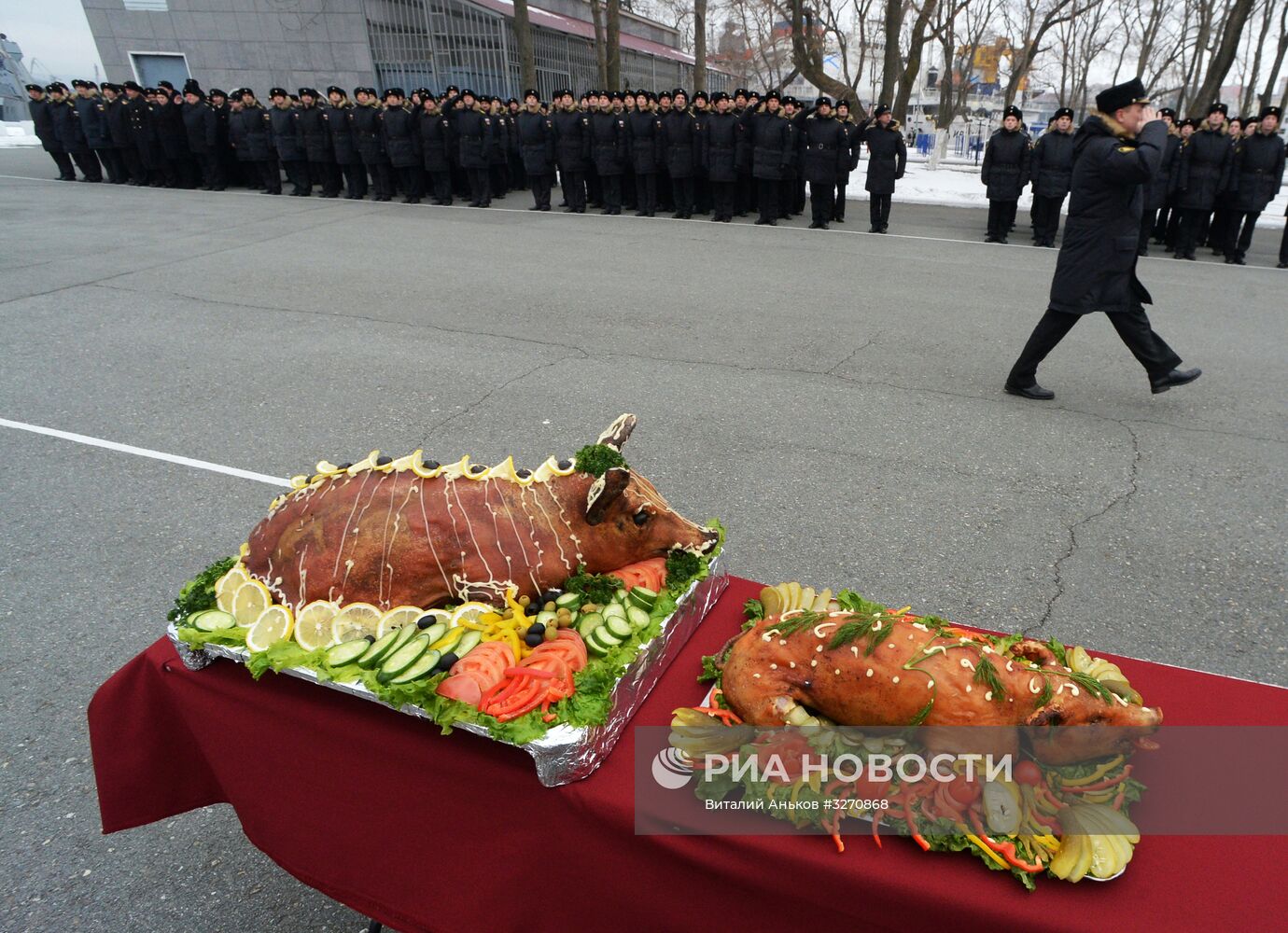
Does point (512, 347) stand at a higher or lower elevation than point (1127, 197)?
lower

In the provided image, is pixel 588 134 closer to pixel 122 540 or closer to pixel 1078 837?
pixel 122 540

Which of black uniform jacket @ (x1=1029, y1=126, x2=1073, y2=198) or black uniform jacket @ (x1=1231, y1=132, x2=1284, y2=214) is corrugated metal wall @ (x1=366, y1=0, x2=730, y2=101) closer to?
black uniform jacket @ (x1=1029, y1=126, x2=1073, y2=198)

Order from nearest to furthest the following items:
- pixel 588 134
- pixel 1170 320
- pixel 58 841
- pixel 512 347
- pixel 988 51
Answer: pixel 58 841, pixel 512 347, pixel 1170 320, pixel 588 134, pixel 988 51

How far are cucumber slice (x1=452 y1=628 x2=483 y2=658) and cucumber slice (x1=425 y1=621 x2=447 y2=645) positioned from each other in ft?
0.18

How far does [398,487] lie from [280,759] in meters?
0.76

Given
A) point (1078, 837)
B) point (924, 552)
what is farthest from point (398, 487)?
point (924, 552)

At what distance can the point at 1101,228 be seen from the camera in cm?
524

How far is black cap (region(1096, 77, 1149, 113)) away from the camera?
15.9ft

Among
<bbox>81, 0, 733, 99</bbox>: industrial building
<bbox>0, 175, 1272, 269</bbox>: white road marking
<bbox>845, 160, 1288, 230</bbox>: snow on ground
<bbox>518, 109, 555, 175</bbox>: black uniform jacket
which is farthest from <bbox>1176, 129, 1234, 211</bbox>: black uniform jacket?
<bbox>81, 0, 733, 99</bbox>: industrial building

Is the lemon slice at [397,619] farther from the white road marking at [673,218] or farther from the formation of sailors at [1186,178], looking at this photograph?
the white road marking at [673,218]

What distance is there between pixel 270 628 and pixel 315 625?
118mm

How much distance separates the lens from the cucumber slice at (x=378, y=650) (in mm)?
1867

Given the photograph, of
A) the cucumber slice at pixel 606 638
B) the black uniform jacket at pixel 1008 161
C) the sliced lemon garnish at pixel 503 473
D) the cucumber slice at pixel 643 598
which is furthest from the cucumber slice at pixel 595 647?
the black uniform jacket at pixel 1008 161

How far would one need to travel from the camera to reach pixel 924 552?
3.97m
